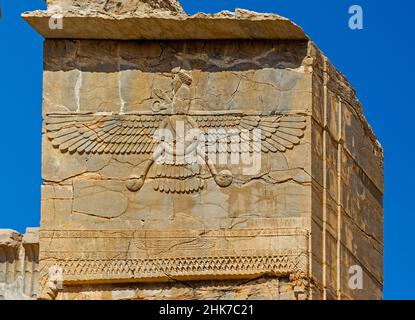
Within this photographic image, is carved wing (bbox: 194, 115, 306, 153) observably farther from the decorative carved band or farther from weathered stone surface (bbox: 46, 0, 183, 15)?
weathered stone surface (bbox: 46, 0, 183, 15)

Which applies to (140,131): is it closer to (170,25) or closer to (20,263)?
(170,25)

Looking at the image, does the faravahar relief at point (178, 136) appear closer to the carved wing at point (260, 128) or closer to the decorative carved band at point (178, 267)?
the carved wing at point (260, 128)

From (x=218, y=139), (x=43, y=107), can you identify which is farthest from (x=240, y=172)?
(x=43, y=107)

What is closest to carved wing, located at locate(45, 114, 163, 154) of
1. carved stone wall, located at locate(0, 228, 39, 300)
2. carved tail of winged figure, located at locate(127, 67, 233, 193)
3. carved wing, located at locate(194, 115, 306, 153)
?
carved tail of winged figure, located at locate(127, 67, 233, 193)

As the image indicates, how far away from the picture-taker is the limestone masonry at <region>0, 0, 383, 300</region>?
2675 centimetres

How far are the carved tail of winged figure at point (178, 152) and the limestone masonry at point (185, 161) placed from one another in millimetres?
15

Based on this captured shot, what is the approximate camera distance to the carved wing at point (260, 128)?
88.2 feet

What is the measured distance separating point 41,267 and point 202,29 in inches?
119

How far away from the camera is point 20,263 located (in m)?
29.6

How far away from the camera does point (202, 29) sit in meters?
27.1

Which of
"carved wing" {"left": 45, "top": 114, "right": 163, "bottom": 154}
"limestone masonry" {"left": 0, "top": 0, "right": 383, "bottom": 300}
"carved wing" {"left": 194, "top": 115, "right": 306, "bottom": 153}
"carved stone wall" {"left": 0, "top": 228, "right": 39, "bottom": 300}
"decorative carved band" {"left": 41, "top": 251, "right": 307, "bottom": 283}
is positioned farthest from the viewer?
"carved stone wall" {"left": 0, "top": 228, "right": 39, "bottom": 300}

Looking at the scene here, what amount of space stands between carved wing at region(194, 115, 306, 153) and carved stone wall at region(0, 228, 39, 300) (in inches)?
131
